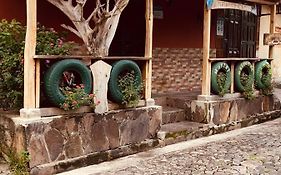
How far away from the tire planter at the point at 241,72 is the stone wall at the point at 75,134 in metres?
2.82

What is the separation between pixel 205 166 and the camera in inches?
230

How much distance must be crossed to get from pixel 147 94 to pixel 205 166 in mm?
1690

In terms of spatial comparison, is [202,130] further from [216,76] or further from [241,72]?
[241,72]

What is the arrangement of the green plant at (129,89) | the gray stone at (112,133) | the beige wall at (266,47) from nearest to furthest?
the gray stone at (112,133) < the green plant at (129,89) < the beige wall at (266,47)

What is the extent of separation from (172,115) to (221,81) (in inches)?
50.3

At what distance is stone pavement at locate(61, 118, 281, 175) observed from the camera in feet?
18.4

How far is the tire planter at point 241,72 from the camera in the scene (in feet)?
28.8

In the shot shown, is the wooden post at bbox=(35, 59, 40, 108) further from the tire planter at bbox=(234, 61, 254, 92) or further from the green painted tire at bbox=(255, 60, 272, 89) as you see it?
the green painted tire at bbox=(255, 60, 272, 89)

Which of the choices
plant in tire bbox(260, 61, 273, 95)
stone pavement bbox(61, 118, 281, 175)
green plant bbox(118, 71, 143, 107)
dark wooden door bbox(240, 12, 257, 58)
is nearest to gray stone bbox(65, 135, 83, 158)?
stone pavement bbox(61, 118, 281, 175)

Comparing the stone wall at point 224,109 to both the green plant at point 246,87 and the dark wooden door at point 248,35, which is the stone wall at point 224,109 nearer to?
the green plant at point 246,87

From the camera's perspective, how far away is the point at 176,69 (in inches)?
395

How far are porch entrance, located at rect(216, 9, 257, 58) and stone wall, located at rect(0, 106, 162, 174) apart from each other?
17.3 feet

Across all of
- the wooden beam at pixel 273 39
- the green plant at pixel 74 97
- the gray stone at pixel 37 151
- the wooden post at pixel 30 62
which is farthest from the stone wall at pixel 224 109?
the wooden post at pixel 30 62

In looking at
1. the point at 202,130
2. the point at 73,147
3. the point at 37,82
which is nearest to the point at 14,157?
the point at 73,147
